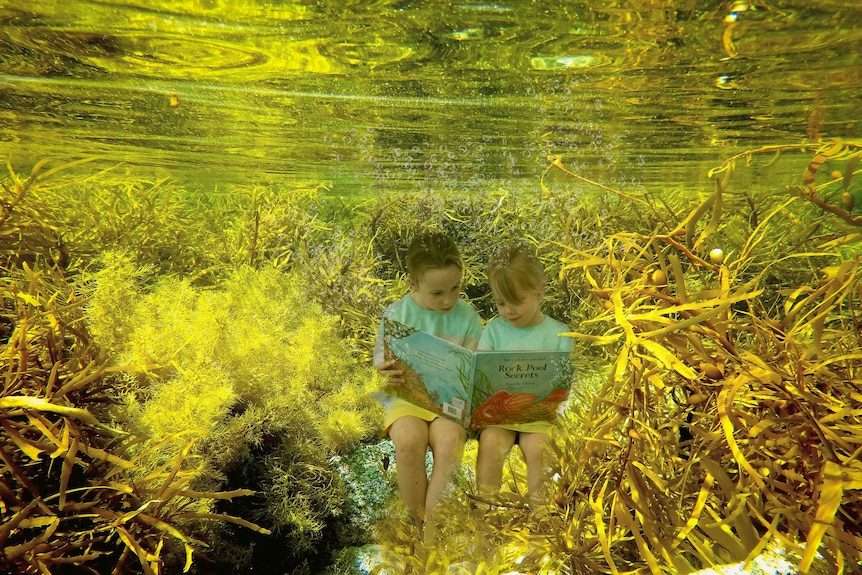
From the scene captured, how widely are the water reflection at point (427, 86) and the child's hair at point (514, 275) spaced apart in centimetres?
33

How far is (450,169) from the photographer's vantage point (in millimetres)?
1557

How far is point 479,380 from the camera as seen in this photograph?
1.14 meters

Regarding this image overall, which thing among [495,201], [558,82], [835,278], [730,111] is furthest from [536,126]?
[835,278]

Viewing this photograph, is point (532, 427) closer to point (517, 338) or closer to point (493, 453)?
point (493, 453)

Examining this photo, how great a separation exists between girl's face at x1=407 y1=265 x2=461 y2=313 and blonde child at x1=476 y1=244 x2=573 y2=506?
0.11 m

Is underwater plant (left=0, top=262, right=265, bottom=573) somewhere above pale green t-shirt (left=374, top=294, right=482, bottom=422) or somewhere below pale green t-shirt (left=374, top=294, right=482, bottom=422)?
below

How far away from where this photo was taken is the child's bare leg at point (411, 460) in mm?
1203

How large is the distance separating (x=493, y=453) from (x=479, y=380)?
225 millimetres

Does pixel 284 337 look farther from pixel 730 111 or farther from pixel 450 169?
pixel 730 111

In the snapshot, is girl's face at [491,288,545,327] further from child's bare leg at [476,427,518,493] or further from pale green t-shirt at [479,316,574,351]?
child's bare leg at [476,427,518,493]

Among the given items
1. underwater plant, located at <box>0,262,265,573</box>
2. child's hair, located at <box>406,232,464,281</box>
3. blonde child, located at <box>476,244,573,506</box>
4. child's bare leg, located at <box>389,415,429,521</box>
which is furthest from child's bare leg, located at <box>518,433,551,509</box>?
underwater plant, located at <box>0,262,265,573</box>

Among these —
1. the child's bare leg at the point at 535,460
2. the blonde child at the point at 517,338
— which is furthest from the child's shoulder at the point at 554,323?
the child's bare leg at the point at 535,460

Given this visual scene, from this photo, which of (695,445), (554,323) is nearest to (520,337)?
(554,323)

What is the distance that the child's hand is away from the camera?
1.25 m
